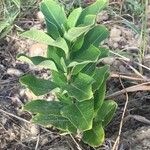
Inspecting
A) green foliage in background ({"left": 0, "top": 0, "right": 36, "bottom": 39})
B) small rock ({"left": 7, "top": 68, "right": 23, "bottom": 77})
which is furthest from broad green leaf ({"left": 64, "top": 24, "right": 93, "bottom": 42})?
green foliage in background ({"left": 0, "top": 0, "right": 36, "bottom": 39})

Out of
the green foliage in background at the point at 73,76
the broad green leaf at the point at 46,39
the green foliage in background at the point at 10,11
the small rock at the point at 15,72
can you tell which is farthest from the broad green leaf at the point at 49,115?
the green foliage in background at the point at 10,11

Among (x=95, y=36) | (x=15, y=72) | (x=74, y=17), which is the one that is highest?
(x=74, y=17)

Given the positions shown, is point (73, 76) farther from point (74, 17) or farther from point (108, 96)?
point (108, 96)

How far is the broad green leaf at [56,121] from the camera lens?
163 cm

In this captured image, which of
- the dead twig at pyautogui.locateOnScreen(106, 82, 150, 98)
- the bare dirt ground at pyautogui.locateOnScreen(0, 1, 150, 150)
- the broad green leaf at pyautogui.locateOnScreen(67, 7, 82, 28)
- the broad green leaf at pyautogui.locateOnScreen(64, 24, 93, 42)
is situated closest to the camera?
the broad green leaf at pyautogui.locateOnScreen(64, 24, 93, 42)

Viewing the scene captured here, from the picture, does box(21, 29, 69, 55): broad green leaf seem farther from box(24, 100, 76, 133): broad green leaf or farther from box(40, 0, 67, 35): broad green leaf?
box(24, 100, 76, 133): broad green leaf

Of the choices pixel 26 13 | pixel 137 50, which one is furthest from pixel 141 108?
pixel 26 13

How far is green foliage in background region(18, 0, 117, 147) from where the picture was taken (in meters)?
1.54

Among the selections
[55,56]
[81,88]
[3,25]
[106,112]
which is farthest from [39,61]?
[3,25]

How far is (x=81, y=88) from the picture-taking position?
5.12 ft

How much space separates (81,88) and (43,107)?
17cm

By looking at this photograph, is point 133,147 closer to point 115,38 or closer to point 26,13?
point 115,38

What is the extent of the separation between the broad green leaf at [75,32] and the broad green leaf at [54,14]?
0.08 metres

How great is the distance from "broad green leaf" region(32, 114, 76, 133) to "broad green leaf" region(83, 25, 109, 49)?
26 centimetres
